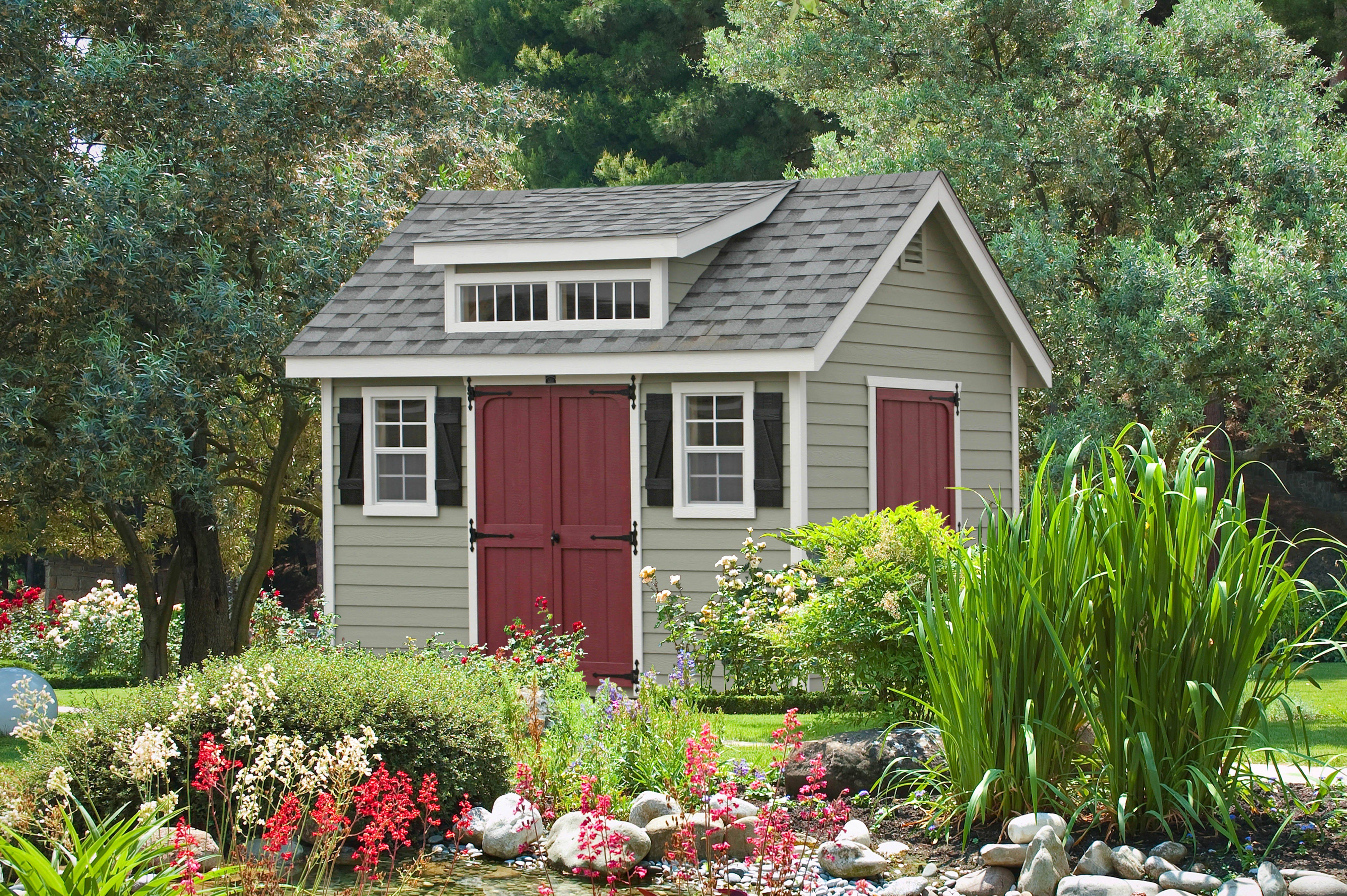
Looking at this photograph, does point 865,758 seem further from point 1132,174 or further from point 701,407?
point 1132,174

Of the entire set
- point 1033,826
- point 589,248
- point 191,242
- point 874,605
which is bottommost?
point 1033,826

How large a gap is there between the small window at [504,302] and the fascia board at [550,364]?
529 millimetres

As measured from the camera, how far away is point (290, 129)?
1461 cm

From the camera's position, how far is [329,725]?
21.5 feet

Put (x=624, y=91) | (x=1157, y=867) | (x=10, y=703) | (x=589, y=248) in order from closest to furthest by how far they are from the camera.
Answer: (x=1157, y=867), (x=10, y=703), (x=589, y=248), (x=624, y=91)

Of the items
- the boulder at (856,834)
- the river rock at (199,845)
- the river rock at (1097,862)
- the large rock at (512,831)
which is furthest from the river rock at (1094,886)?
the river rock at (199,845)

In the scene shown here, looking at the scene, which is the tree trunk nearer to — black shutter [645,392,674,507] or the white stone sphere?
the white stone sphere

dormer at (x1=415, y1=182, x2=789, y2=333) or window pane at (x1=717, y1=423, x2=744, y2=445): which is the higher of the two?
dormer at (x1=415, y1=182, x2=789, y2=333)

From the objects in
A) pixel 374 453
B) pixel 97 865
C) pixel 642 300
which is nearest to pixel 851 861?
pixel 97 865

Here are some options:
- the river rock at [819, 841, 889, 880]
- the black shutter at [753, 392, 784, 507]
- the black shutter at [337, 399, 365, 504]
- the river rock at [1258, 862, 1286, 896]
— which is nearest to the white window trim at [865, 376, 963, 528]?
the black shutter at [753, 392, 784, 507]

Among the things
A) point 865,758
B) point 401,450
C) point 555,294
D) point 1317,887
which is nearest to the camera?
point 1317,887

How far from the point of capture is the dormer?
1110 centimetres

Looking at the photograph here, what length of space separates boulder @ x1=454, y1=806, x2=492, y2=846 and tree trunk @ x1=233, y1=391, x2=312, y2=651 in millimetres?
8795

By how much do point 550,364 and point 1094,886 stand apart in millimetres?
6726
